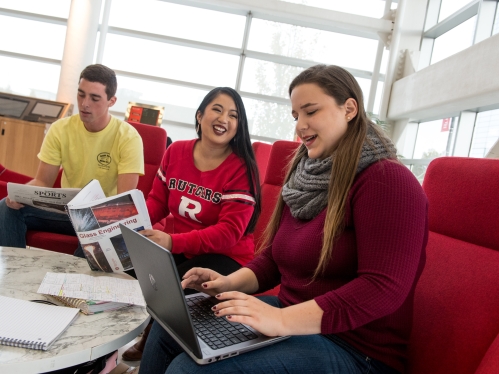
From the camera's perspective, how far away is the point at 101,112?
2326 mm

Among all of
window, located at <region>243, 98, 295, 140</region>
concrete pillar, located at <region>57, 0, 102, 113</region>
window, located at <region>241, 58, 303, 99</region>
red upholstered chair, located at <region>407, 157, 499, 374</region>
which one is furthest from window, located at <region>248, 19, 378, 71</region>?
red upholstered chair, located at <region>407, 157, 499, 374</region>

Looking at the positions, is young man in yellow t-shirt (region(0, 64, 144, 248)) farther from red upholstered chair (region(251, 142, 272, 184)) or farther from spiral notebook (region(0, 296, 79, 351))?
spiral notebook (region(0, 296, 79, 351))

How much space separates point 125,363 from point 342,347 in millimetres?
1172

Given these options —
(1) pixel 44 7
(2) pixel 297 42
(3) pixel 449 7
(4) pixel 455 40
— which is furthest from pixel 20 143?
(3) pixel 449 7

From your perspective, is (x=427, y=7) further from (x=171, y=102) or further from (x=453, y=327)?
(x=453, y=327)

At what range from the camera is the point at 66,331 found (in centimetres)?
102

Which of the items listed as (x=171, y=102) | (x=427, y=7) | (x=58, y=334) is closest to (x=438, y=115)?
(x=427, y=7)

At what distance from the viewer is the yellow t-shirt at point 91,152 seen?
2348 millimetres

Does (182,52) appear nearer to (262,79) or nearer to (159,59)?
(159,59)

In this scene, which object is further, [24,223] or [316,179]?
[24,223]

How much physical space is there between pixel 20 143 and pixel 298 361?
4.94 m

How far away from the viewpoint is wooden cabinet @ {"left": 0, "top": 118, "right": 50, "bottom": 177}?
16.2 ft

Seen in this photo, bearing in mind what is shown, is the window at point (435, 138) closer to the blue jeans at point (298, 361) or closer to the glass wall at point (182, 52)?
the glass wall at point (182, 52)

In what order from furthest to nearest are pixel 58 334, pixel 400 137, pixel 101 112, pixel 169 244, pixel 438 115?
pixel 400 137 < pixel 438 115 < pixel 101 112 < pixel 169 244 < pixel 58 334
